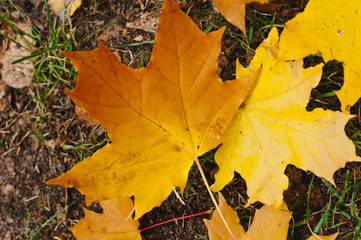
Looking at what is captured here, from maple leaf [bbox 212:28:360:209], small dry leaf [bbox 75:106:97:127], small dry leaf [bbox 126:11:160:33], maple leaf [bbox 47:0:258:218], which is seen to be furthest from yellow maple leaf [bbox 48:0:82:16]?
maple leaf [bbox 212:28:360:209]

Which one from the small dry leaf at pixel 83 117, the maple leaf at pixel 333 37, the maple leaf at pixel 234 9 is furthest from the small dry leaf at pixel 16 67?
the maple leaf at pixel 333 37

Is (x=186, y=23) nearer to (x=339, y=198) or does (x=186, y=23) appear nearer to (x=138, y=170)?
(x=138, y=170)

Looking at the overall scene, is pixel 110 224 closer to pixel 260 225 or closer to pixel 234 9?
pixel 260 225

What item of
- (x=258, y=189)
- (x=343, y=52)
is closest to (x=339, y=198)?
(x=258, y=189)

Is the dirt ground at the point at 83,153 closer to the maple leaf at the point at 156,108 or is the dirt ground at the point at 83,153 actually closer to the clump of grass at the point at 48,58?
the clump of grass at the point at 48,58

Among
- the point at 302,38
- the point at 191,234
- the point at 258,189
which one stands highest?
the point at 302,38

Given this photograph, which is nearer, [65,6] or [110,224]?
[110,224]

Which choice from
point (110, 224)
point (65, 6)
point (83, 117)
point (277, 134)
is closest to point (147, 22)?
point (65, 6)
